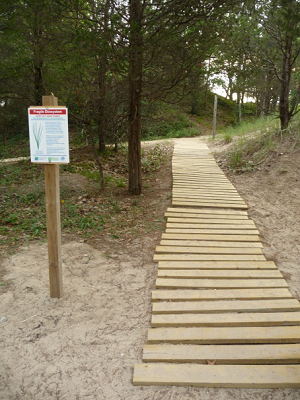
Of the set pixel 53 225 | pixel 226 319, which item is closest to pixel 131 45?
pixel 53 225

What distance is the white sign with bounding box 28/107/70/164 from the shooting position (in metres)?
2.79

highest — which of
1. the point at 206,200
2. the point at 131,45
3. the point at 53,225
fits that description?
the point at 131,45

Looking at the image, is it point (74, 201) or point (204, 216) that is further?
point (74, 201)

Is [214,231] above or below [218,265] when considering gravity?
above

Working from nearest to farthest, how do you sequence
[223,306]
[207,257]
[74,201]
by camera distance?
[223,306] < [207,257] < [74,201]

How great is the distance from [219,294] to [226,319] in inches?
15.4

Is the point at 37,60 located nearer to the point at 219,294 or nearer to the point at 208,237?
the point at 208,237

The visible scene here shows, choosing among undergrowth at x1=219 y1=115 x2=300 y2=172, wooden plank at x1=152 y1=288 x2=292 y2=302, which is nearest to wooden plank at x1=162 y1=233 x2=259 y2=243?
wooden plank at x1=152 y1=288 x2=292 y2=302

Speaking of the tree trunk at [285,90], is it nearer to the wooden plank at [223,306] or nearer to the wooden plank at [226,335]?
the wooden plank at [223,306]

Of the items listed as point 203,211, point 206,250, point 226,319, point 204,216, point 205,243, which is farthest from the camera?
point 203,211

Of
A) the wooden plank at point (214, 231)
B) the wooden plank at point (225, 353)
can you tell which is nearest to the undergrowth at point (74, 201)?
the wooden plank at point (214, 231)

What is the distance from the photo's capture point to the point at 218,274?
11.6ft

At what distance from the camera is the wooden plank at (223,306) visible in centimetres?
292

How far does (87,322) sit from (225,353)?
1232 mm
